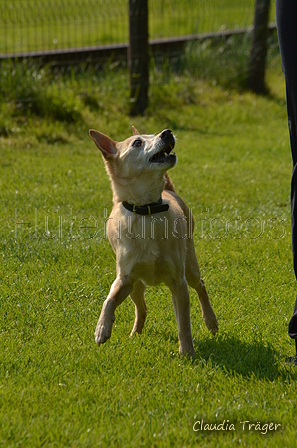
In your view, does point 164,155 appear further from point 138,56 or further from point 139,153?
point 138,56

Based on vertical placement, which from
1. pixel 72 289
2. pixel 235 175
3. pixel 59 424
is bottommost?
pixel 235 175

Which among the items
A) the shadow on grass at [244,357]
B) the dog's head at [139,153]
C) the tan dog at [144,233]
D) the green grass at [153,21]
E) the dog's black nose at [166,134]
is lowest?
the green grass at [153,21]

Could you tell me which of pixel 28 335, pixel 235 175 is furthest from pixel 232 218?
pixel 28 335

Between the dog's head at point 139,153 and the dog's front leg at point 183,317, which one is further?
the dog's head at point 139,153

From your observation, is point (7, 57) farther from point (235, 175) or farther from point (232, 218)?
point (232, 218)

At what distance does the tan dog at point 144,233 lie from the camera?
12.1ft

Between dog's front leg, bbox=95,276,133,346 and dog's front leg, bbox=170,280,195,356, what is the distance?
274 mm

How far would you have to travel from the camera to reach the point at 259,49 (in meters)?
10.8

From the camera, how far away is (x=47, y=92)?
8.77m

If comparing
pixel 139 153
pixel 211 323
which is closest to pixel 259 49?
pixel 139 153

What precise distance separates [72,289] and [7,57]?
548 cm

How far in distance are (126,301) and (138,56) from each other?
5.36 meters

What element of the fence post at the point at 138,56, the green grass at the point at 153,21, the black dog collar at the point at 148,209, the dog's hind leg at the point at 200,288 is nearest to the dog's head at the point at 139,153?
the black dog collar at the point at 148,209

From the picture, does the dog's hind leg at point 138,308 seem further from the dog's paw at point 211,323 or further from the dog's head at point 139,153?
the dog's head at point 139,153
